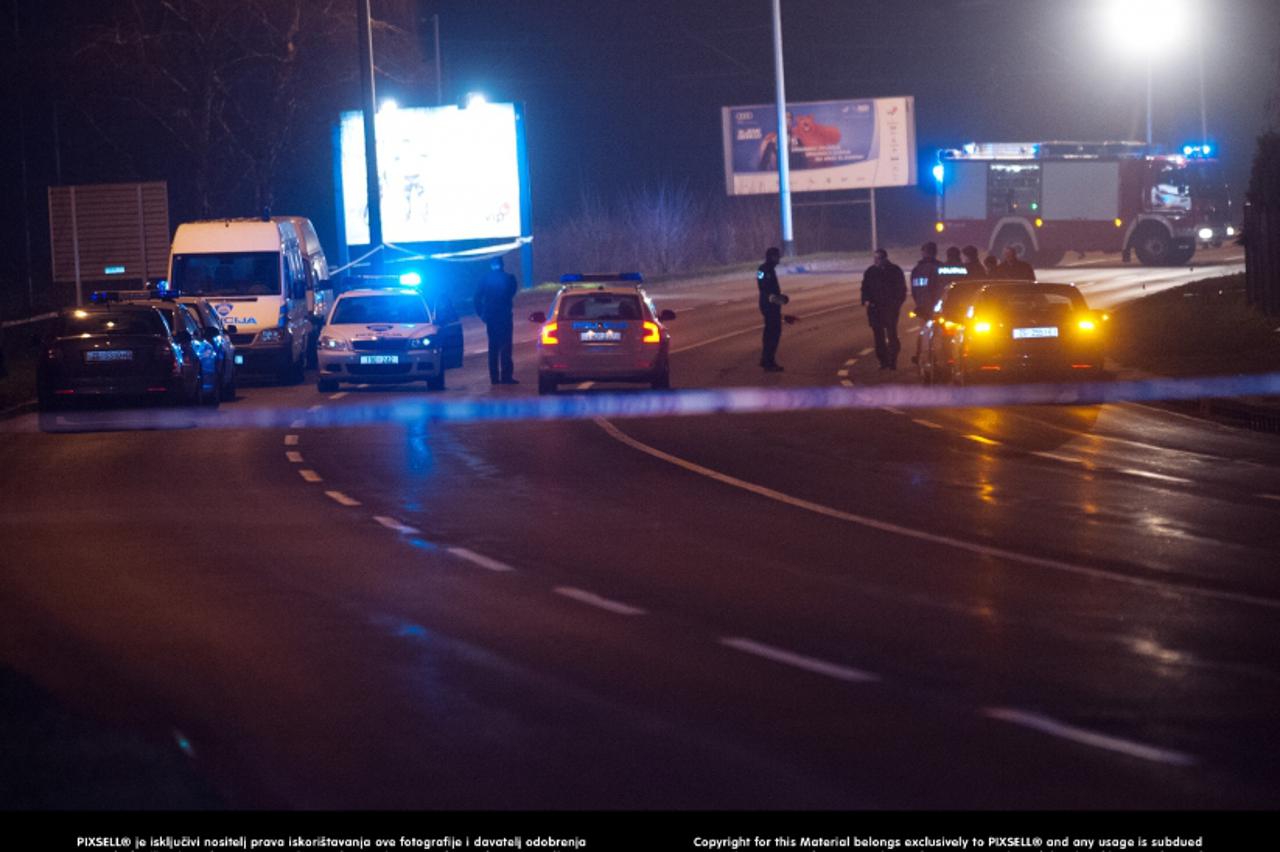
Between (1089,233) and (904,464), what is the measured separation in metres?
40.2

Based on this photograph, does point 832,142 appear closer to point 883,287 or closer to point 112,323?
point 883,287

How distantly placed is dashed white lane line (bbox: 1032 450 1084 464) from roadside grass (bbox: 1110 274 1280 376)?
7899 mm

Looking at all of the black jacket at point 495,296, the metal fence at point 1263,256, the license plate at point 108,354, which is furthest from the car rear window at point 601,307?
the metal fence at point 1263,256

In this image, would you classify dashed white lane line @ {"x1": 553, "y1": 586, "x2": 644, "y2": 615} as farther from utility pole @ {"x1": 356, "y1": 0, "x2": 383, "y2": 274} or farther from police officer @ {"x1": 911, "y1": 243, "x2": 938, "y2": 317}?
utility pole @ {"x1": 356, "y1": 0, "x2": 383, "y2": 274}

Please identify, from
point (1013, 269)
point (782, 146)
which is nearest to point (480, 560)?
point (1013, 269)

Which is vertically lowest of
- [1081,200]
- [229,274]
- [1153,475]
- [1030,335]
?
[1153,475]

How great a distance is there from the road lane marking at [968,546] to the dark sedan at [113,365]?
30.7 feet

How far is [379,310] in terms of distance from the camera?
106ft

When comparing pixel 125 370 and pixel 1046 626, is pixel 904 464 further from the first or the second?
pixel 125 370

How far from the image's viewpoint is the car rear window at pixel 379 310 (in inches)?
1261

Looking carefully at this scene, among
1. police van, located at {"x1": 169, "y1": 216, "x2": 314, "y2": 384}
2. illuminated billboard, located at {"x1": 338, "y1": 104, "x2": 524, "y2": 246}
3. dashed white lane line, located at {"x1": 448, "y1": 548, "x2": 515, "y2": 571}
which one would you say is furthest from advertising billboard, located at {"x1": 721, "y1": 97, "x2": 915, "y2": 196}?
dashed white lane line, located at {"x1": 448, "y1": 548, "x2": 515, "y2": 571}

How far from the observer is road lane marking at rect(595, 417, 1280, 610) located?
38.7 ft

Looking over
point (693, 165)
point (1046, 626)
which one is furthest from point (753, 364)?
point (693, 165)

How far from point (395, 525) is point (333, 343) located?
15.8m
